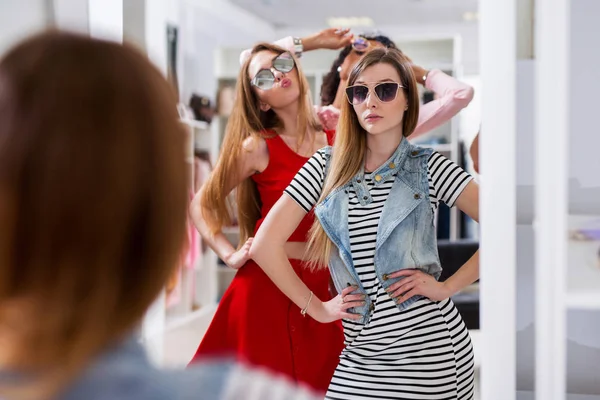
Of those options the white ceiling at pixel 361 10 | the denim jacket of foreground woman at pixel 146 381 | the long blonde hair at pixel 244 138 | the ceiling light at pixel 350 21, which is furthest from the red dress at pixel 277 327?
the ceiling light at pixel 350 21

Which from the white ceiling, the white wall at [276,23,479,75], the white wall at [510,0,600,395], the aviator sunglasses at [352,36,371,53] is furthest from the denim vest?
the white wall at [276,23,479,75]

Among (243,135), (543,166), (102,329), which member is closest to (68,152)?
(102,329)

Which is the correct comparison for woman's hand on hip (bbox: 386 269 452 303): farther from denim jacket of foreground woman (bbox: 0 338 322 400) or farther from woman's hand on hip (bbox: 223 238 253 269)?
denim jacket of foreground woman (bbox: 0 338 322 400)

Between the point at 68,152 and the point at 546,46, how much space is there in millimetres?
982

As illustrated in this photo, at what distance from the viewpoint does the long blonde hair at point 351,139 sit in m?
1.83

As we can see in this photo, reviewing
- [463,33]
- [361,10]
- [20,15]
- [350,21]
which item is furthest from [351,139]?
[463,33]

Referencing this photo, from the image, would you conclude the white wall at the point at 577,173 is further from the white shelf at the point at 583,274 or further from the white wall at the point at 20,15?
the white wall at the point at 20,15

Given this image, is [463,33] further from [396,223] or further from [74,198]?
[74,198]

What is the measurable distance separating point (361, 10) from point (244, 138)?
21.2ft

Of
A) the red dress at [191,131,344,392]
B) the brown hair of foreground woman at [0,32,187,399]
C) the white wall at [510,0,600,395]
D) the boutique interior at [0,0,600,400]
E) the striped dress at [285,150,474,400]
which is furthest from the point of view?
the red dress at [191,131,344,392]

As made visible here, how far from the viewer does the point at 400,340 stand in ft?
5.70

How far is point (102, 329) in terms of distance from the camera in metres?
0.64

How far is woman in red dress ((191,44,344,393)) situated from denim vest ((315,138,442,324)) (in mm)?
412

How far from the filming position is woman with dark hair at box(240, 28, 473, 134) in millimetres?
2328
